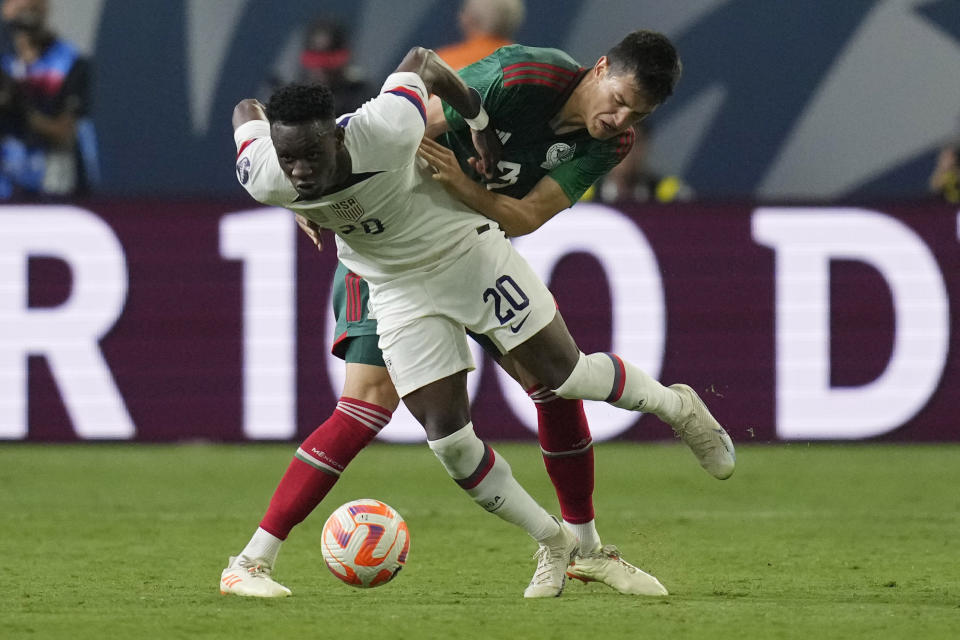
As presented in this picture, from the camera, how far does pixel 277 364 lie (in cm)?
984

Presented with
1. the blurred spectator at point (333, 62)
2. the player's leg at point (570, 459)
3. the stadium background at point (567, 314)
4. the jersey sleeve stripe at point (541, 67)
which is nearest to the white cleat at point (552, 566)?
the player's leg at point (570, 459)

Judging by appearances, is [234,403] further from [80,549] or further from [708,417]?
[708,417]

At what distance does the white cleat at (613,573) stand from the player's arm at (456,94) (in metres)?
1.40

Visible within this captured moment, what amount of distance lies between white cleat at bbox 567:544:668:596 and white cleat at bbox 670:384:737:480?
0.43m

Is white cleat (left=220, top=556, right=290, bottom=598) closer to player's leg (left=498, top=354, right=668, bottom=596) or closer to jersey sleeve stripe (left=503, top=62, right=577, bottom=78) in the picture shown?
player's leg (left=498, top=354, right=668, bottom=596)

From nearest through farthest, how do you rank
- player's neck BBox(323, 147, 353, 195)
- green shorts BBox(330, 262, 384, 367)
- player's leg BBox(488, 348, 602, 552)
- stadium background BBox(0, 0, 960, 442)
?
1. player's neck BBox(323, 147, 353, 195)
2. green shorts BBox(330, 262, 384, 367)
3. player's leg BBox(488, 348, 602, 552)
4. stadium background BBox(0, 0, 960, 442)

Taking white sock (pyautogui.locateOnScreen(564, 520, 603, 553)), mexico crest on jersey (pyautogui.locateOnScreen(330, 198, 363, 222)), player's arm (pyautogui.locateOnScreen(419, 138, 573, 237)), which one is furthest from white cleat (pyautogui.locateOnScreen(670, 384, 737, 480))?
mexico crest on jersey (pyautogui.locateOnScreen(330, 198, 363, 222))

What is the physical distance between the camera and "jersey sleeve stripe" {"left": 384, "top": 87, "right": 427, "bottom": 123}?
5.27 meters

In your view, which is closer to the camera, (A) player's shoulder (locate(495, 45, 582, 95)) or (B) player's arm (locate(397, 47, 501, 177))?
(B) player's arm (locate(397, 47, 501, 177))

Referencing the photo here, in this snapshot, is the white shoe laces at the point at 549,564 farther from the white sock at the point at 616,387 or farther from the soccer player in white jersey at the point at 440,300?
the white sock at the point at 616,387

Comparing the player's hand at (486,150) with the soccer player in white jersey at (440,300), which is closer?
the soccer player in white jersey at (440,300)

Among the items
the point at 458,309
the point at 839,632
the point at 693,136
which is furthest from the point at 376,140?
the point at 693,136

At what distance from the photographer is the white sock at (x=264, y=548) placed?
18.6 feet

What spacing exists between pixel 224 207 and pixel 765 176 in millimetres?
4915
